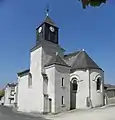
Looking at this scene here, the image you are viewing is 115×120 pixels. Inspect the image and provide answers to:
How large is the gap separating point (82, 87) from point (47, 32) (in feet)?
30.3

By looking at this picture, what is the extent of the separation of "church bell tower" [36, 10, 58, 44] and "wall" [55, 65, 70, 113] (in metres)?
5.27

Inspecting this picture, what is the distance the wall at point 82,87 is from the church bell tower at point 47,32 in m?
5.89

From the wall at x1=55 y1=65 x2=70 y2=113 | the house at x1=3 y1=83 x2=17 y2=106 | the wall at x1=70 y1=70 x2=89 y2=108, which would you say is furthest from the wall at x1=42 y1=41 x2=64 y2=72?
the house at x1=3 y1=83 x2=17 y2=106

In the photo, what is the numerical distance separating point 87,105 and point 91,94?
1608 millimetres

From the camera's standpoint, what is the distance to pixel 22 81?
3475 centimetres

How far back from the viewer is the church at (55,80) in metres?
27.8

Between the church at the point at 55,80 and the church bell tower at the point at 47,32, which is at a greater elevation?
the church bell tower at the point at 47,32

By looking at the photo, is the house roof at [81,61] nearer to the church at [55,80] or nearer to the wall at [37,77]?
the church at [55,80]

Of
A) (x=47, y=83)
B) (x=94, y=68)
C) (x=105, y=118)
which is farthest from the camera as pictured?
(x=94, y=68)

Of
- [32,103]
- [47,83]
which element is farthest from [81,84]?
[32,103]

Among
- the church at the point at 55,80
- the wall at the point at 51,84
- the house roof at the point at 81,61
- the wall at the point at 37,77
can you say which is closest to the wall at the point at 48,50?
the church at the point at 55,80

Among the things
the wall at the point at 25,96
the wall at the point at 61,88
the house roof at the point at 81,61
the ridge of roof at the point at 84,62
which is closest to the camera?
the wall at the point at 61,88

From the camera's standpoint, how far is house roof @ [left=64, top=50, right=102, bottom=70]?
3123cm

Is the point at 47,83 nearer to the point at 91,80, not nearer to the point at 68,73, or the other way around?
the point at 68,73
